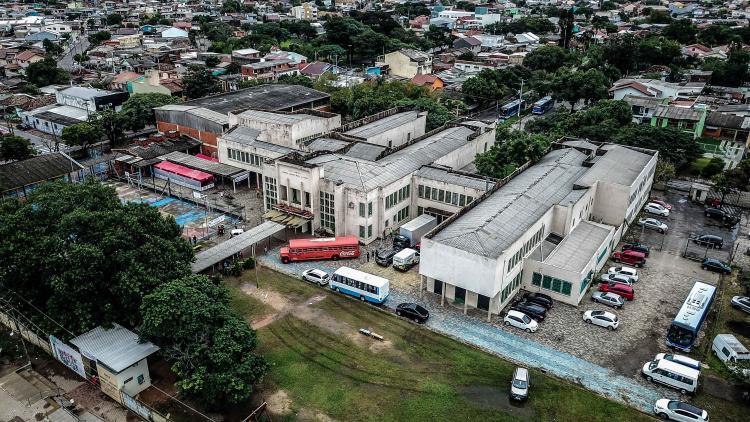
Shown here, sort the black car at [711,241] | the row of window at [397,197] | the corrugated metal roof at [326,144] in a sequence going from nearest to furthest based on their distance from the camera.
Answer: the black car at [711,241] < the row of window at [397,197] < the corrugated metal roof at [326,144]

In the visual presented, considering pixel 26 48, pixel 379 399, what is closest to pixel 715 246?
pixel 379 399

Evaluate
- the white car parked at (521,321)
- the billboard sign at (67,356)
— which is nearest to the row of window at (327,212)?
the white car parked at (521,321)

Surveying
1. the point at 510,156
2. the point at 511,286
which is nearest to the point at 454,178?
the point at 510,156

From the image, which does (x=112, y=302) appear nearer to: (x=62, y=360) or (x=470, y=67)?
(x=62, y=360)

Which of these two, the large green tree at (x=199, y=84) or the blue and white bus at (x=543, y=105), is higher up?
the large green tree at (x=199, y=84)

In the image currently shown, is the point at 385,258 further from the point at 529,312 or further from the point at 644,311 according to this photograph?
the point at 644,311

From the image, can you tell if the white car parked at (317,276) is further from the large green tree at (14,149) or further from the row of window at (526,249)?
the large green tree at (14,149)

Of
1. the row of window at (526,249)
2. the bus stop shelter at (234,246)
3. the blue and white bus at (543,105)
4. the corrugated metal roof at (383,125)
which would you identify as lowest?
the bus stop shelter at (234,246)
